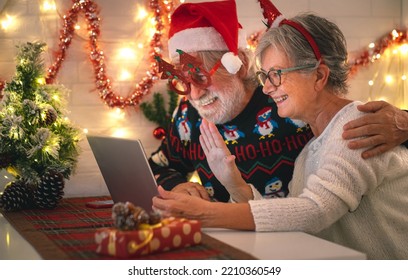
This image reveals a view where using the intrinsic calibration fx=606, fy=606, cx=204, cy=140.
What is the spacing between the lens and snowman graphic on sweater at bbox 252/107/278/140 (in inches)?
80.5

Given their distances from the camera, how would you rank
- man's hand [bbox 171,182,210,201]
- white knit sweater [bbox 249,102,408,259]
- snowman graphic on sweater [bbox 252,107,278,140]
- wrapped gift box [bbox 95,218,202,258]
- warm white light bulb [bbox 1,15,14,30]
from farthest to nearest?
warm white light bulb [bbox 1,15,14,30], snowman graphic on sweater [bbox 252,107,278,140], man's hand [bbox 171,182,210,201], white knit sweater [bbox 249,102,408,259], wrapped gift box [bbox 95,218,202,258]

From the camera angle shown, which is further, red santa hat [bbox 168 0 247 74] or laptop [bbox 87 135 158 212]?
red santa hat [bbox 168 0 247 74]

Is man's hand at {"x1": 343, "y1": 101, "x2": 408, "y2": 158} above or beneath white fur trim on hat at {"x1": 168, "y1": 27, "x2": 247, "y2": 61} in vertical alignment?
beneath

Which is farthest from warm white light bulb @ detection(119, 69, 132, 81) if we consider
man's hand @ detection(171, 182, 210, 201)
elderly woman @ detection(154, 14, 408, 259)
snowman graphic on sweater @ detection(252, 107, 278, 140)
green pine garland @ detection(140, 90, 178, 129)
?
elderly woman @ detection(154, 14, 408, 259)

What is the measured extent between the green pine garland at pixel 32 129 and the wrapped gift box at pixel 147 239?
2.62ft

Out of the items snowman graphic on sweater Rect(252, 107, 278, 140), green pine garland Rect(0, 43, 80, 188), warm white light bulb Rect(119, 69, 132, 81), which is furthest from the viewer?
warm white light bulb Rect(119, 69, 132, 81)

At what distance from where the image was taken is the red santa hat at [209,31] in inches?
81.7

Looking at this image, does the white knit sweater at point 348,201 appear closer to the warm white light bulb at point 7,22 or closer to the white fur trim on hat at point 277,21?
the white fur trim on hat at point 277,21

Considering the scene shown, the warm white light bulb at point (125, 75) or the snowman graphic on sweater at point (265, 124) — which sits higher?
the warm white light bulb at point (125, 75)

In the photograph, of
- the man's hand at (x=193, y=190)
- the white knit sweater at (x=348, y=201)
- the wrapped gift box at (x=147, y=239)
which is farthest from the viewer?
the man's hand at (x=193, y=190)

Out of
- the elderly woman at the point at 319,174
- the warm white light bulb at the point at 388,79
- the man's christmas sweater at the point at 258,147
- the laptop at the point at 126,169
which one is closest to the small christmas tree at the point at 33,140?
the laptop at the point at 126,169

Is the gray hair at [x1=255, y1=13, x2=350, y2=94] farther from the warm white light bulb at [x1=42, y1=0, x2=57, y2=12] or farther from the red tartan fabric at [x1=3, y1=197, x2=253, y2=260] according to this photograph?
the warm white light bulb at [x1=42, y1=0, x2=57, y2=12]
